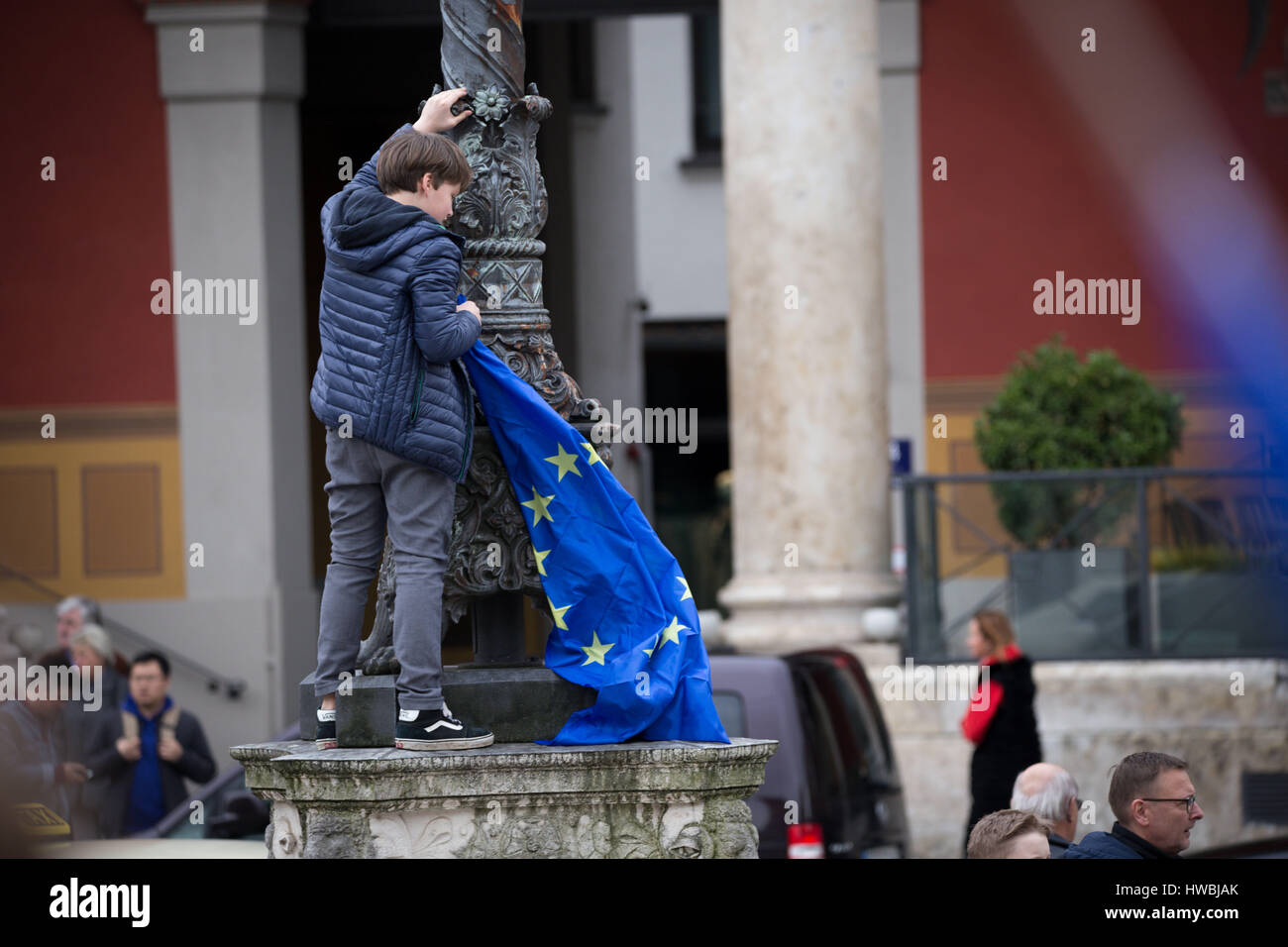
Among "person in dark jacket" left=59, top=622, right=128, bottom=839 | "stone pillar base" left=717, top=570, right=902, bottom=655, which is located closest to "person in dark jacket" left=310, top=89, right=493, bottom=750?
"person in dark jacket" left=59, top=622, right=128, bottom=839

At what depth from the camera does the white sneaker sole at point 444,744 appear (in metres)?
4.59

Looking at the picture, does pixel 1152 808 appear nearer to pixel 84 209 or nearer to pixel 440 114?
pixel 440 114

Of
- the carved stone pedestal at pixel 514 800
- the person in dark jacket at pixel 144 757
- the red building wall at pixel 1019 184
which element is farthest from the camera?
the red building wall at pixel 1019 184

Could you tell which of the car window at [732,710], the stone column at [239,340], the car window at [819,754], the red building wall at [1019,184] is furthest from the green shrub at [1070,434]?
the stone column at [239,340]

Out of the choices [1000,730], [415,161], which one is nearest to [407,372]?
[415,161]

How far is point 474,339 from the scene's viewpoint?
4.66 meters

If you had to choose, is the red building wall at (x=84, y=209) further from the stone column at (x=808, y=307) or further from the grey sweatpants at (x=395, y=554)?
the grey sweatpants at (x=395, y=554)

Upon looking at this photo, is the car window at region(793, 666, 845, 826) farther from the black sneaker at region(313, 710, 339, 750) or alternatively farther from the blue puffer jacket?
the blue puffer jacket

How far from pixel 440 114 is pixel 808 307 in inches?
337

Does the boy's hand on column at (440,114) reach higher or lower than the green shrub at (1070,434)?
higher

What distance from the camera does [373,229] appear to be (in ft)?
15.2

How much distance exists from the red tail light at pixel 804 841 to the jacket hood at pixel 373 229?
175 inches

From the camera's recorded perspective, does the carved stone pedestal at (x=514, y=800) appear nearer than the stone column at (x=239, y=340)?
Yes
